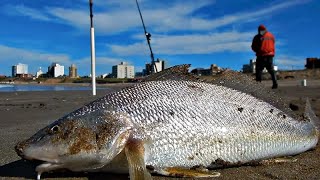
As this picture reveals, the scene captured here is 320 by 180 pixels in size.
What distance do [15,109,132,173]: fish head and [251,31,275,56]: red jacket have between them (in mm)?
13004

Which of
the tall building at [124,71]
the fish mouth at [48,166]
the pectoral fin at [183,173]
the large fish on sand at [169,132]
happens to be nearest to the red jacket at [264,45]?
the large fish on sand at [169,132]

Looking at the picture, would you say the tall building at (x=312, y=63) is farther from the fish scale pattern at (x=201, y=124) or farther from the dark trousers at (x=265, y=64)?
the fish scale pattern at (x=201, y=124)

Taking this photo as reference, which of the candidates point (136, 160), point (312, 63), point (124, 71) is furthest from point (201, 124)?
point (124, 71)

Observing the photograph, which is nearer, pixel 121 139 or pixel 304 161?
pixel 121 139

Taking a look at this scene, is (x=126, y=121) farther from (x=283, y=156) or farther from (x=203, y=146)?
(x=283, y=156)

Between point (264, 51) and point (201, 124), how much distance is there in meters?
12.5

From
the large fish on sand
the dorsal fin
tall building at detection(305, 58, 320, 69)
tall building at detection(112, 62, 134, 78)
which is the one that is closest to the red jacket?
the large fish on sand

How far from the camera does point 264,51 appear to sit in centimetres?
1570

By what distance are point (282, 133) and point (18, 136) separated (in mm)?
3246

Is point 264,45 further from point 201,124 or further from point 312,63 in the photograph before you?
point 312,63

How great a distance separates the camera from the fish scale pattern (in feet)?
11.6

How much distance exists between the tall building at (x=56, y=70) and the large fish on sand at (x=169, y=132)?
295ft

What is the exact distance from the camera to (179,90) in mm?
3908

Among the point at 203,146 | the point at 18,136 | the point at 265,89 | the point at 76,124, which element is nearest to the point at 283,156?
the point at 265,89
